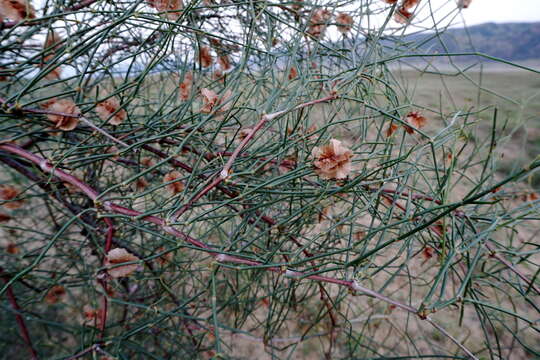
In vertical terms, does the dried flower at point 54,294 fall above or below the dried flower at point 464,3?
below

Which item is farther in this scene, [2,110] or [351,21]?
[351,21]

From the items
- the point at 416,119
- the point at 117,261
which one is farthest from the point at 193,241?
the point at 416,119

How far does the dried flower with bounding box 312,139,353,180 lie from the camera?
1.54 ft

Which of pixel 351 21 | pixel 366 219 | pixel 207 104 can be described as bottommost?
pixel 366 219

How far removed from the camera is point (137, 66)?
1.07 metres

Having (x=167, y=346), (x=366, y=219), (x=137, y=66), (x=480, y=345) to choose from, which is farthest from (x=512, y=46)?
(x=167, y=346)

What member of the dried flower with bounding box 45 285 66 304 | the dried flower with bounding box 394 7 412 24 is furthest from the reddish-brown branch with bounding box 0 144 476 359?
the dried flower with bounding box 45 285 66 304

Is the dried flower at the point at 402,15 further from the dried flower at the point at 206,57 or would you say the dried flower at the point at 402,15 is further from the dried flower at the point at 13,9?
the dried flower at the point at 13,9

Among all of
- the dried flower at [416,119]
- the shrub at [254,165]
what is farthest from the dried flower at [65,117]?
the dried flower at [416,119]

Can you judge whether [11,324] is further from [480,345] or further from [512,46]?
[512,46]

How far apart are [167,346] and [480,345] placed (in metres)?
1.17

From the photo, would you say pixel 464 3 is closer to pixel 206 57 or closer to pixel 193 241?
pixel 206 57

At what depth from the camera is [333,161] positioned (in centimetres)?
48

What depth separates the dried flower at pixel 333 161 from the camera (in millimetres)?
471
